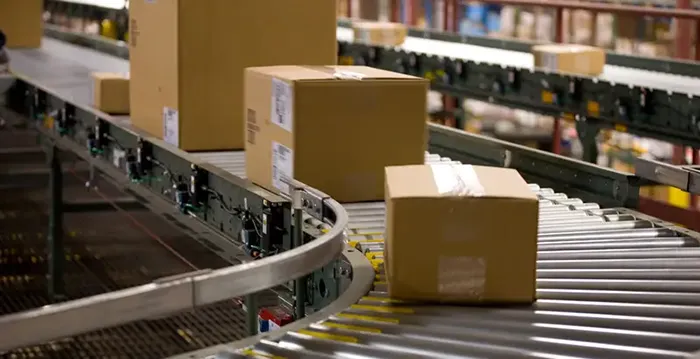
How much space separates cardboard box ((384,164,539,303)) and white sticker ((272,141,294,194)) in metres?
0.74

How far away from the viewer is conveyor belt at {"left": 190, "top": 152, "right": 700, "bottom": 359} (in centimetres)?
191

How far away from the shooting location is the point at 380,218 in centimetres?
289

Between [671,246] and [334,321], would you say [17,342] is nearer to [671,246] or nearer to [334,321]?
[334,321]

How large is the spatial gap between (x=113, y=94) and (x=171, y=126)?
1.06 m

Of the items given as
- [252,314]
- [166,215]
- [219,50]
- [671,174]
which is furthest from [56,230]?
[671,174]

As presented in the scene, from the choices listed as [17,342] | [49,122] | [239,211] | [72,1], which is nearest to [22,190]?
[49,122]

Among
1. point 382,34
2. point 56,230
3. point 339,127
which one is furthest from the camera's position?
point 382,34

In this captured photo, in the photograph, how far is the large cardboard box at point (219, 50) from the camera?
3514 millimetres

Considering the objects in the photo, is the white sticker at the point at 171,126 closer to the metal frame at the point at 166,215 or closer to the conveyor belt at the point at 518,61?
the metal frame at the point at 166,215

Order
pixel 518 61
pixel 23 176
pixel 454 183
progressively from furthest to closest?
pixel 23 176
pixel 518 61
pixel 454 183

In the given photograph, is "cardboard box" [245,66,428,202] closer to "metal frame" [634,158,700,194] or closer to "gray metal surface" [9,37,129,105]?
"metal frame" [634,158,700,194]

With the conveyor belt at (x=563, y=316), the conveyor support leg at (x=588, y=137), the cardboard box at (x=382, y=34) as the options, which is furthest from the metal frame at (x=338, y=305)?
the cardboard box at (x=382, y=34)

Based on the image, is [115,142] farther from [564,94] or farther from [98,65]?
[564,94]

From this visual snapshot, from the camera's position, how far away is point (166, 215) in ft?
14.1
